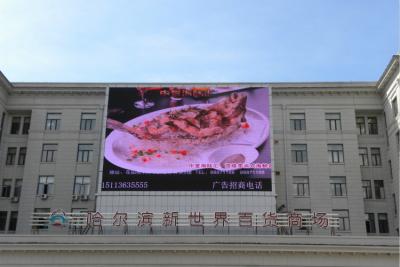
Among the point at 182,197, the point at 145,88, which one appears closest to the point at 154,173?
the point at 182,197

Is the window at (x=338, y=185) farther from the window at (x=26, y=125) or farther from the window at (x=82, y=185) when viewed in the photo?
the window at (x=26, y=125)

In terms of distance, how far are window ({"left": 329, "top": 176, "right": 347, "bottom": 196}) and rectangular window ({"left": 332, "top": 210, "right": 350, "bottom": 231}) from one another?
102 cm

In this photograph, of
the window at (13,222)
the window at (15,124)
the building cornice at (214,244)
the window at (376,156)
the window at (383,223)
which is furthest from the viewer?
the window at (15,124)

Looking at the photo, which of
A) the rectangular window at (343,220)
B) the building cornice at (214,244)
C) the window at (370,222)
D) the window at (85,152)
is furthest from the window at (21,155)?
the window at (370,222)

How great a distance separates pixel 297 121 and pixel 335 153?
2894mm

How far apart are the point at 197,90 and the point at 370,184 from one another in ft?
37.2

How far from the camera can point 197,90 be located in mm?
29922

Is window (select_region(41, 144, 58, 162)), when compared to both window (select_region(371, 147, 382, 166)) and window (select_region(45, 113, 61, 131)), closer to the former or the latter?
window (select_region(45, 113, 61, 131))

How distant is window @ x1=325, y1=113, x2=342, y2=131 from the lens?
31516 millimetres

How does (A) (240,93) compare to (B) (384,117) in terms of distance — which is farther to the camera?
(B) (384,117)

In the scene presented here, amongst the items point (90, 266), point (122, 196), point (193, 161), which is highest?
point (193, 161)

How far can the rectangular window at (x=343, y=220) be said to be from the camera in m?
29.2

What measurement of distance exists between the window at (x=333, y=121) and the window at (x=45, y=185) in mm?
16345

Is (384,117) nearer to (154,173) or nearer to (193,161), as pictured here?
(193,161)
